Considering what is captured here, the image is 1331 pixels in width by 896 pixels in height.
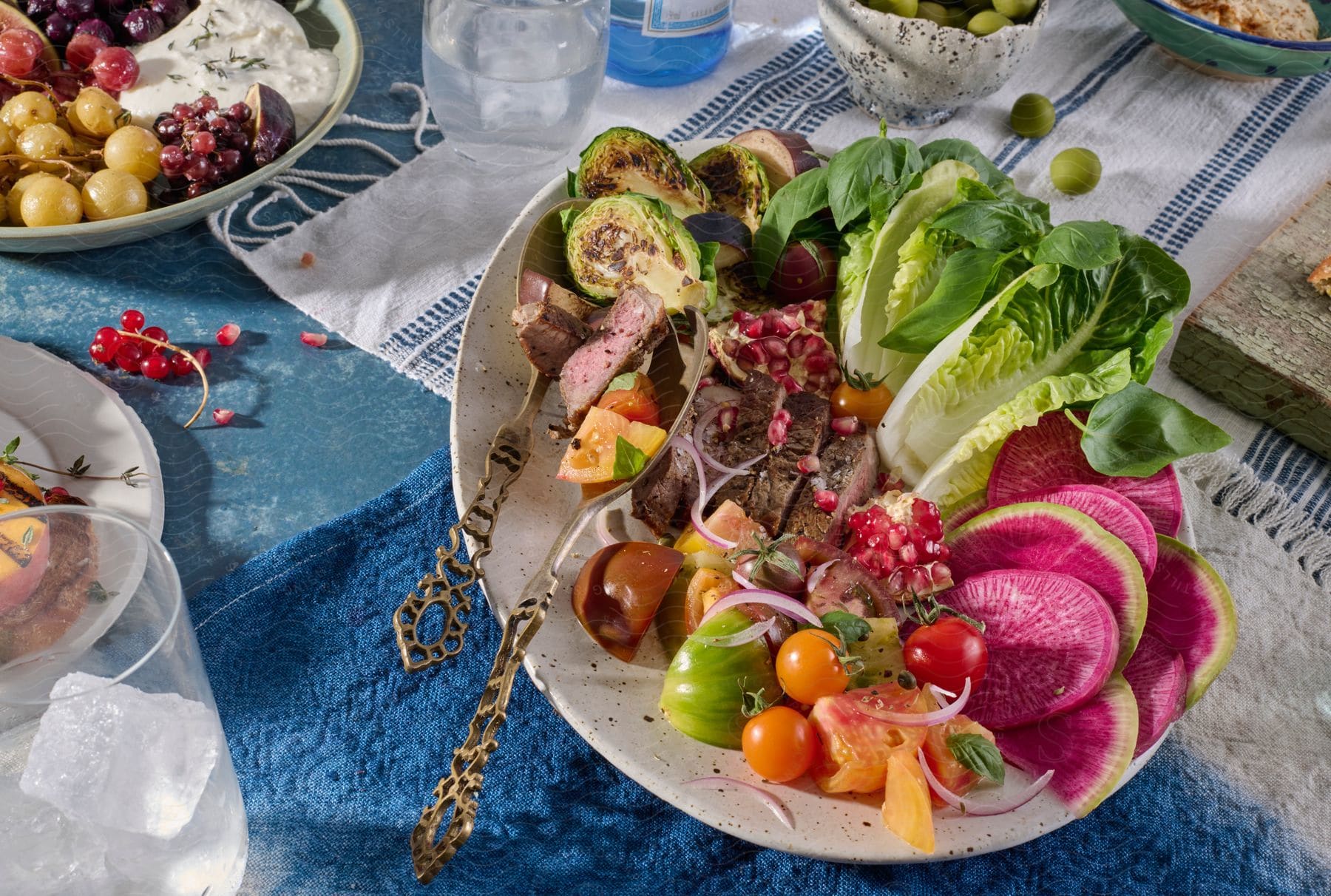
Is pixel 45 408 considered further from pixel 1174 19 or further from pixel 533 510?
pixel 1174 19

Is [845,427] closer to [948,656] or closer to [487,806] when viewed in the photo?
[948,656]

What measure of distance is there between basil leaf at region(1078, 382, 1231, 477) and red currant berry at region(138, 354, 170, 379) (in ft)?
7.41

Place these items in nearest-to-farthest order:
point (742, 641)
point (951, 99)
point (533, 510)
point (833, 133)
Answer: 1. point (742, 641)
2. point (533, 510)
3. point (951, 99)
4. point (833, 133)

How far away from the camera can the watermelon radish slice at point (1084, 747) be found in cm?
193

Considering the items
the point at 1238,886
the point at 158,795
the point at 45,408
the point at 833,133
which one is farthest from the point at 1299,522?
the point at 45,408

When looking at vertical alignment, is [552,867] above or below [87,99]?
below

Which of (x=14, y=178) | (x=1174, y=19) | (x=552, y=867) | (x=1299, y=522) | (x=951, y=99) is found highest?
(x=1174, y=19)

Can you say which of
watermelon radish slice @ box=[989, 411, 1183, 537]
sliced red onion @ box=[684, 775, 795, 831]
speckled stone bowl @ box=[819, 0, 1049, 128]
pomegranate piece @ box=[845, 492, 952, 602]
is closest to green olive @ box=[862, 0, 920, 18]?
speckled stone bowl @ box=[819, 0, 1049, 128]

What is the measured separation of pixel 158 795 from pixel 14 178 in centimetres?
208

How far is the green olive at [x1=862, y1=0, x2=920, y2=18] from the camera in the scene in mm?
3377

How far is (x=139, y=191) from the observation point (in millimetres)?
2879

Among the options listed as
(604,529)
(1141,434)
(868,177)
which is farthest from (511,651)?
(868,177)

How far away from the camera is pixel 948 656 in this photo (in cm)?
199

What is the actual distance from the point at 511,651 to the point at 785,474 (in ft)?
2.47
